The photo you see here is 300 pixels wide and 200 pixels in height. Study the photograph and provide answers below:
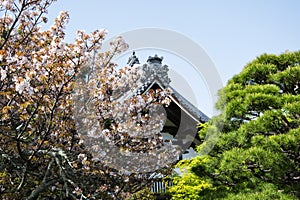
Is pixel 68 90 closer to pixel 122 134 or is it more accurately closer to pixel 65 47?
Result: pixel 65 47

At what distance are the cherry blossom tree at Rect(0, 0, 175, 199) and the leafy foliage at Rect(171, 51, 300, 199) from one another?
106 cm

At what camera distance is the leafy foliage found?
5152 millimetres

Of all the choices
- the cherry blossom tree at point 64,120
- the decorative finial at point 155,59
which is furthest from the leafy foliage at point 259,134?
the decorative finial at point 155,59

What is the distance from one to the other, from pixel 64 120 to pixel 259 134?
3210 millimetres

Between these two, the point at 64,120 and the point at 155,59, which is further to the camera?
the point at 155,59

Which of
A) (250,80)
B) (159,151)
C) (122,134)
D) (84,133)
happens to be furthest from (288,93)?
(84,133)

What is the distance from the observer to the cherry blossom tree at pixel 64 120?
14.0 feet

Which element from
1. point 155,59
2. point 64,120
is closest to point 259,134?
point 64,120

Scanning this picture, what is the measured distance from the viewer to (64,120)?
15.6 ft

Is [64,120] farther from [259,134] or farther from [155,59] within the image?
[155,59]

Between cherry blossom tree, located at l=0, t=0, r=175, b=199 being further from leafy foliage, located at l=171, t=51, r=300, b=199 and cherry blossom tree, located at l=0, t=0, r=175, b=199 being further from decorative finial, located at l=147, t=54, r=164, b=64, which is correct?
decorative finial, located at l=147, t=54, r=164, b=64

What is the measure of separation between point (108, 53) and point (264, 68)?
3.01 metres

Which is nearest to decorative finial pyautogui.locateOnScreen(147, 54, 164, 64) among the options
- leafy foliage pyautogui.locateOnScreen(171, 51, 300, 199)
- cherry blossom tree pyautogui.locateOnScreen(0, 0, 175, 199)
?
leafy foliage pyautogui.locateOnScreen(171, 51, 300, 199)

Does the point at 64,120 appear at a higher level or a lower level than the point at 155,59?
lower
